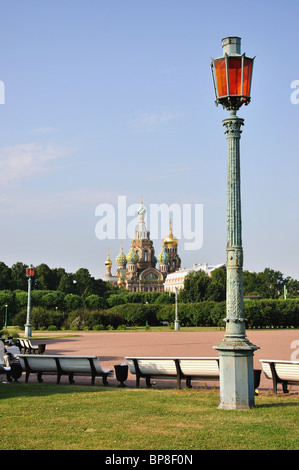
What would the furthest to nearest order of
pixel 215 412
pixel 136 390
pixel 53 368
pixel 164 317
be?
pixel 164 317, pixel 53 368, pixel 136 390, pixel 215 412

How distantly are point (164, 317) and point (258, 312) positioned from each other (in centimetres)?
1162

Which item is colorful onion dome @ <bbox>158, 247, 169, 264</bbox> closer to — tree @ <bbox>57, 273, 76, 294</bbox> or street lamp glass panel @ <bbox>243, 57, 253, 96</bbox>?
tree @ <bbox>57, 273, 76, 294</bbox>

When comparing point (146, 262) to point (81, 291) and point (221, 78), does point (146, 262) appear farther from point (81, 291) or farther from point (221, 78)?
point (221, 78)

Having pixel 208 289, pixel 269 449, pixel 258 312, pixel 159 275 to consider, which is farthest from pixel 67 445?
pixel 159 275

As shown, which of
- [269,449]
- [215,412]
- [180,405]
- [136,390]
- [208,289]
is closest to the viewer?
[269,449]

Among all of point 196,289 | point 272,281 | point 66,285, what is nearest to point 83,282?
point 66,285

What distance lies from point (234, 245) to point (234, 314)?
1093 millimetres

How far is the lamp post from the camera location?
8539 mm

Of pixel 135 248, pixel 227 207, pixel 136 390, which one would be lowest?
pixel 136 390

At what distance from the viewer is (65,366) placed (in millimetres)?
12039

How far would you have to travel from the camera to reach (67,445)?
6.22 metres

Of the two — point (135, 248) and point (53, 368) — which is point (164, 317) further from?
point (135, 248)

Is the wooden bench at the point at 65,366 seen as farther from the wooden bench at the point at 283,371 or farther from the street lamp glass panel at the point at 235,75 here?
the street lamp glass panel at the point at 235,75

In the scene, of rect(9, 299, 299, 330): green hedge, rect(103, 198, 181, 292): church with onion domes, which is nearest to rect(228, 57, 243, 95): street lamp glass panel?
rect(9, 299, 299, 330): green hedge
